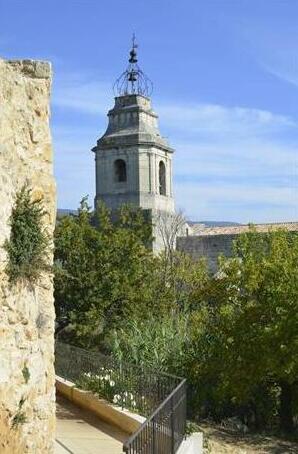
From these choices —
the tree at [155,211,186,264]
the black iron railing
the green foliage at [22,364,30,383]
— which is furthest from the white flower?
the tree at [155,211,186,264]

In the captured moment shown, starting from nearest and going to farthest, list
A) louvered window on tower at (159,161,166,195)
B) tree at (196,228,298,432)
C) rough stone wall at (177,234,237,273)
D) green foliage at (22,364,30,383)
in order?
green foliage at (22,364,30,383)
tree at (196,228,298,432)
rough stone wall at (177,234,237,273)
louvered window on tower at (159,161,166,195)

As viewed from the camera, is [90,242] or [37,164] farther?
[90,242]

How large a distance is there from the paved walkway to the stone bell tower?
2996 cm

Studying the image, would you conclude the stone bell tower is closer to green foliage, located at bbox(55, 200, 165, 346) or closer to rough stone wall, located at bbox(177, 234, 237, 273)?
rough stone wall, located at bbox(177, 234, 237, 273)

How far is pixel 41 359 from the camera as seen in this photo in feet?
18.5

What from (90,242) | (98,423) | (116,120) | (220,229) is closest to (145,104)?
(116,120)

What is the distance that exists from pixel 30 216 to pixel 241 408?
1067cm

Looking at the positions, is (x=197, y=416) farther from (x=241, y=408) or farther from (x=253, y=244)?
(x=253, y=244)

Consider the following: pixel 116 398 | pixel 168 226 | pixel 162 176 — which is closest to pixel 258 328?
pixel 116 398

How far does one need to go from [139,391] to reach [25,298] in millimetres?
4807

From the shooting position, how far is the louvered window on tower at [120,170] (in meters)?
42.1

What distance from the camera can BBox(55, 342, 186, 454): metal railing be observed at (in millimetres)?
6230

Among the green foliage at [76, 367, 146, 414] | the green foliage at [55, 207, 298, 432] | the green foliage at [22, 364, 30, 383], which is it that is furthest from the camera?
the green foliage at [55, 207, 298, 432]

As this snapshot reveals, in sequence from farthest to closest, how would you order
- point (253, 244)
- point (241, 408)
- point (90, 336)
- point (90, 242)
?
1. point (90, 242)
2. point (90, 336)
3. point (253, 244)
4. point (241, 408)
